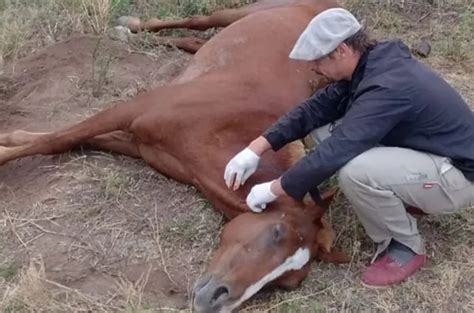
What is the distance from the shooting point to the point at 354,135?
4664mm

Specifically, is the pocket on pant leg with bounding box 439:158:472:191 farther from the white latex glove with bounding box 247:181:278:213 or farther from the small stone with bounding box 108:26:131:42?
the small stone with bounding box 108:26:131:42

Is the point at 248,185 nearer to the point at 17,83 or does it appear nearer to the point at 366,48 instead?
the point at 366,48

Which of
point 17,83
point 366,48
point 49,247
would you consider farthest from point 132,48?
point 366,48

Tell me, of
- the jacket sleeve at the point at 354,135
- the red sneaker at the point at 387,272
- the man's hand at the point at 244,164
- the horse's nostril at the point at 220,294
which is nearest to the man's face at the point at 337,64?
the jacket sleeve at the point at 354,135

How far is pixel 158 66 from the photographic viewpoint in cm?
730

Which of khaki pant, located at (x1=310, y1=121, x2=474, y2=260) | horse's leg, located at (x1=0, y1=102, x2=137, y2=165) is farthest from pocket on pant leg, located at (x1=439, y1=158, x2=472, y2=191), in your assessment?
horse's leg, located at (x1=0, y1=102, x2=137, y2=165)

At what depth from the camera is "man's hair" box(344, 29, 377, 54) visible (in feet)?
15.6

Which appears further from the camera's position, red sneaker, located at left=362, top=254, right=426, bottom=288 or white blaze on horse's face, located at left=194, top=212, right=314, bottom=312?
red sneaker, located at left=362, top=254, right=426, bottom=288

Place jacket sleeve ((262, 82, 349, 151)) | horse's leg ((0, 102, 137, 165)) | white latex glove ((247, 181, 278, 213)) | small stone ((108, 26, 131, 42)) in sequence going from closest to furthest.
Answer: white latex glove ((247, 181, 278, 213)), jacket sleeve ((262, 82, 349, 151)), horse's leg ((0, 102, 137, 165)), small stone ((108, 26, 131, 42))

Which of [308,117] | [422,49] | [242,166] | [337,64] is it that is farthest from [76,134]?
[422,49]

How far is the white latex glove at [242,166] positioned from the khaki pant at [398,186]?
1.49ft

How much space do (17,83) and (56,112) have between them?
1.76 ft

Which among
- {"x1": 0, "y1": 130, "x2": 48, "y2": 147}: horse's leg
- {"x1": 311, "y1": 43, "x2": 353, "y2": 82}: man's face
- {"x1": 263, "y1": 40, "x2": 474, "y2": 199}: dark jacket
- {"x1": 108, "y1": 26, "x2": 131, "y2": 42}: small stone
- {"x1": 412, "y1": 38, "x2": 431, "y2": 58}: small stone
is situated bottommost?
{"x1": 412, "y1": 38, "x2": 431, "y2": 58}: small stone

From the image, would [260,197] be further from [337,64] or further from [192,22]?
[192,22]
